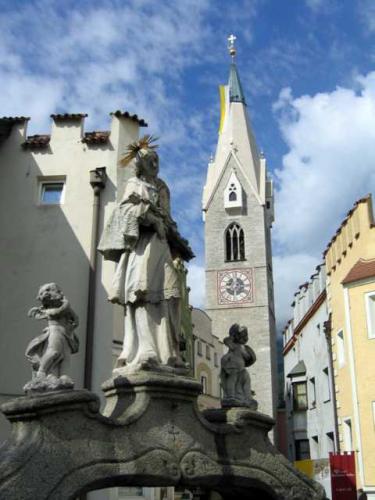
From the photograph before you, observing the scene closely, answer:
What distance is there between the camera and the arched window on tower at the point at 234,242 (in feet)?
211

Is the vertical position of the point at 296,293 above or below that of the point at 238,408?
above

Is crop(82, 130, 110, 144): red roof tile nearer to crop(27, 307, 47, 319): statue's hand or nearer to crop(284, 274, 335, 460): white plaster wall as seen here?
crop(27, 307, 47, 319): statue's hand

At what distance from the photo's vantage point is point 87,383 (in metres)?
15.2

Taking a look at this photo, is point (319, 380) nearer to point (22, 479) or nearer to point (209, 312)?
point (22, 479)

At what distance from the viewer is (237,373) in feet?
24.6

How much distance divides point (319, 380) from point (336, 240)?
8.31 metres

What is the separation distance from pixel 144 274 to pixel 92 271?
9.92 meters

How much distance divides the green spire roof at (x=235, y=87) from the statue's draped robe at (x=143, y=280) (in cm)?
7000

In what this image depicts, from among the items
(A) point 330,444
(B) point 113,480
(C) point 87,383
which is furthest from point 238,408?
(A) point 330,444

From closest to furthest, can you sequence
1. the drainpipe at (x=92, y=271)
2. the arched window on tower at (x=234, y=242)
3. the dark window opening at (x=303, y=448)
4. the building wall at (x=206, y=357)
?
the drainpipe at (x=92, y=271) < the dark window opening at (x=303, y=448) < the building wall at (x=206, y=357) < the arched window on tower at (x=234, y=242)

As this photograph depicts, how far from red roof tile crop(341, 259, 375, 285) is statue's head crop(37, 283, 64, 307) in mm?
16001

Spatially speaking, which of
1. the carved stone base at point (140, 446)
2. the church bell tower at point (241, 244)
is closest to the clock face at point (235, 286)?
the church bell tower at point (241, 244)

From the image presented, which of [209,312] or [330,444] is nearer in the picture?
[330,444]

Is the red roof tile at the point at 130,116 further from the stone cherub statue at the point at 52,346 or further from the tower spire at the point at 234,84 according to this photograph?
the tower spire at the point at 234,84
